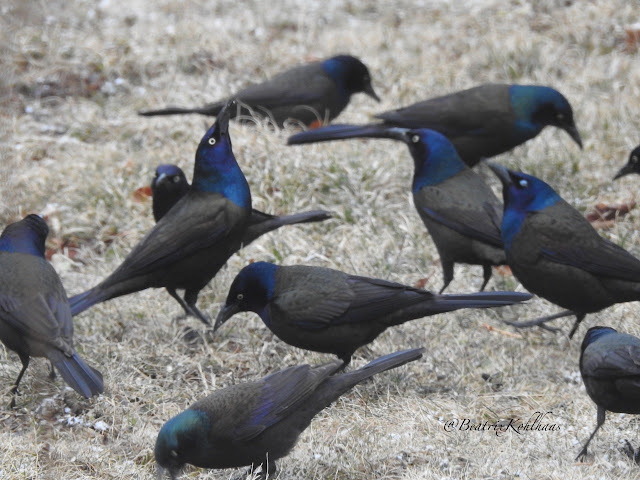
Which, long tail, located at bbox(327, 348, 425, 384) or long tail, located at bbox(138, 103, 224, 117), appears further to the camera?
long tail, located at bbox(138, 103, 224, 117)

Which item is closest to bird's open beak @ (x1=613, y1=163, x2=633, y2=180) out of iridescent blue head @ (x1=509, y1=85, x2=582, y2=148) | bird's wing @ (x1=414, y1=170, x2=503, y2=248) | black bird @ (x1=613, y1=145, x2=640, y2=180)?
black bird @ (x1=613, y1=145, x2=640, y2=180)

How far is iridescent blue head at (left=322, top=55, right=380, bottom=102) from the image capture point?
24.7 feet

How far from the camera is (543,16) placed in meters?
8.70

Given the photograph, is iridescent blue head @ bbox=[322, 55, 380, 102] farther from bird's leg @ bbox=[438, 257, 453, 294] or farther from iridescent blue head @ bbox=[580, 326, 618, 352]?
iridescent blue head @ bbox=[580, 326, 618, 352]

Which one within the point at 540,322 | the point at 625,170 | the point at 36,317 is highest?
the point at 36,317

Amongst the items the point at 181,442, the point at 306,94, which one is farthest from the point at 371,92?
the point at 181,442

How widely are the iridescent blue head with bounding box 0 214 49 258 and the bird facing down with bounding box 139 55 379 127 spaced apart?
232 cm

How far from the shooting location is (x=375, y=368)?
158 inches

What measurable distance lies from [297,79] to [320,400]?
4.12 m

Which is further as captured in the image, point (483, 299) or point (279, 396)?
point (483, 299)

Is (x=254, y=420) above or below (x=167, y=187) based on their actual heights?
below

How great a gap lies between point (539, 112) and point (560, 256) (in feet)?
6.03

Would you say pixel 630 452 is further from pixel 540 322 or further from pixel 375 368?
pixel 540 322

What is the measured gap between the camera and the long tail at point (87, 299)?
15.8 feet
